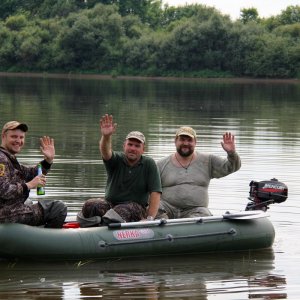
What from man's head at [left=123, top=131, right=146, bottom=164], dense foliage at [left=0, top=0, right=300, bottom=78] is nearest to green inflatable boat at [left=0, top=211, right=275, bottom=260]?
man's head at [left=123, top=131, right=146, bottom=164]

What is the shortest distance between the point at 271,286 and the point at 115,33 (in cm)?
7264

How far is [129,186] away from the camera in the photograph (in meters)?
9.98

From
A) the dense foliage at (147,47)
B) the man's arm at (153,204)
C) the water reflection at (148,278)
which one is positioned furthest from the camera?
the dense foliage at (147,47)

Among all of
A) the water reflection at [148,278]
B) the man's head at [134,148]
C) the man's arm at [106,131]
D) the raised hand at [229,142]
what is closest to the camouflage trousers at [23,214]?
the water reflection at [148,278]

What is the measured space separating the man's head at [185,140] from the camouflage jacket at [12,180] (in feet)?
6.01

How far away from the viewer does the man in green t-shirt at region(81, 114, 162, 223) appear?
9875 millimetres

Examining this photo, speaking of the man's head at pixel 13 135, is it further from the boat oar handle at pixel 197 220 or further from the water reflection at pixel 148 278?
the boat oar handle at pixel 197 220

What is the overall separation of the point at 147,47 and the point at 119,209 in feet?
224

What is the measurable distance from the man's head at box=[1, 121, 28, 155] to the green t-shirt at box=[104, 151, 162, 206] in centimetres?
117

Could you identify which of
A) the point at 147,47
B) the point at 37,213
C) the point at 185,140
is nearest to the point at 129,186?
the point at 185,140

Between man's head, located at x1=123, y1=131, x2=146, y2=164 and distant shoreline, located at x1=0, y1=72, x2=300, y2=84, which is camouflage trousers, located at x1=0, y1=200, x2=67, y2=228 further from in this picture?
distant shoreline, located at x1=0, y1=72, x2=300, y2=84

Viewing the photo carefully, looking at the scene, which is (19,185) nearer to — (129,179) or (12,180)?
(12,180)

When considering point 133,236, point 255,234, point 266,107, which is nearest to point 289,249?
point 255,234

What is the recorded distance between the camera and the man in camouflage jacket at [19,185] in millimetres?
8922
